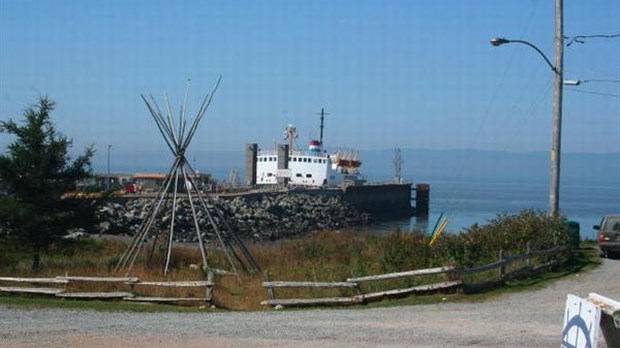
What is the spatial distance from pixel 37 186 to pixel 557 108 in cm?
1547

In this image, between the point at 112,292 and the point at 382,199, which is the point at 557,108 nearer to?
the point at 112,292

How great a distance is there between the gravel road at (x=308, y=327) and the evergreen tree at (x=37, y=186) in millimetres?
7583

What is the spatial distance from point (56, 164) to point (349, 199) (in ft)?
191

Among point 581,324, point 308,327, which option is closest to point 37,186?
point 308,327

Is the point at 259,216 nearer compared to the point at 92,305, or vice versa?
the point at 92,305

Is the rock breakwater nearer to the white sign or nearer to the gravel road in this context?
the gravel road

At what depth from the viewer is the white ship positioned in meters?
86.7

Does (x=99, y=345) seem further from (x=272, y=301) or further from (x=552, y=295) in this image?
(x=552, y=295)

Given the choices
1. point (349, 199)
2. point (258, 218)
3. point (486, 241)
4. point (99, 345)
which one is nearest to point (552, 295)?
point (486, 241)

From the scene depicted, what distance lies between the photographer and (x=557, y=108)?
26625 mm

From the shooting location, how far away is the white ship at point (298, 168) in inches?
3413

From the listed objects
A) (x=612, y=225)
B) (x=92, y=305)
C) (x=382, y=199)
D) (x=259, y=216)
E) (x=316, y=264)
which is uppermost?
(x=612, y=225)

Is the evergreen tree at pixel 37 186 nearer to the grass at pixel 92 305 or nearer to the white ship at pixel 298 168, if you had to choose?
the grass at pixel 92 305

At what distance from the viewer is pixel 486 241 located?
2247 cm
